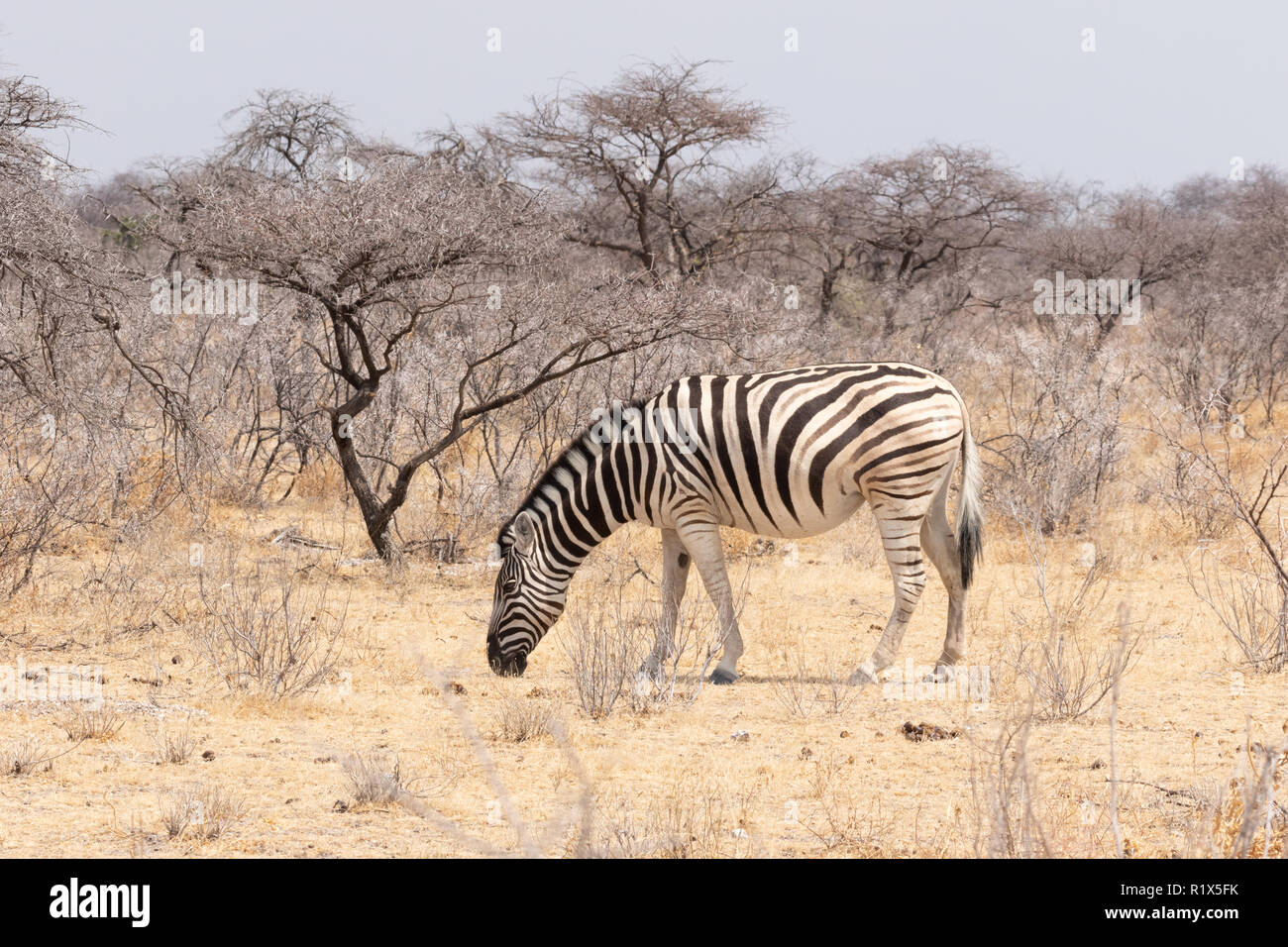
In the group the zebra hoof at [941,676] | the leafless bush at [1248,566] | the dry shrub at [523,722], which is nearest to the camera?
the dry shrub at [523,722]

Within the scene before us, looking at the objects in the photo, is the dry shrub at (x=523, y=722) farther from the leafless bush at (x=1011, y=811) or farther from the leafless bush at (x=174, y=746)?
the leafless bush at (x=1011, y=811)

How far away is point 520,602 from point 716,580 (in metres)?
1.00

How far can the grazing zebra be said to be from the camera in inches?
257

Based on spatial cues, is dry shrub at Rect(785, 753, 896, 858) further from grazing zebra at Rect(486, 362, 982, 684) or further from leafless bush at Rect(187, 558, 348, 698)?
leafless bush at Rect(187, 558, 348, 698)

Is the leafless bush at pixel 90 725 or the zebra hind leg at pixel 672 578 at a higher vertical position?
the zebra hind leg at pixel 672 578

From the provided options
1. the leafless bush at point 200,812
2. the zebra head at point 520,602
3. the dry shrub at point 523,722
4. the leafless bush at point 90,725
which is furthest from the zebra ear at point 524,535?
the leafless bush at point 200,812

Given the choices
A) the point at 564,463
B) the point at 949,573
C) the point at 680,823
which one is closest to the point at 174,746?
the point at 680,823

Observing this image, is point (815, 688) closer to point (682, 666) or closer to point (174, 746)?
point (682, 666)

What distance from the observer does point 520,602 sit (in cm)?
673

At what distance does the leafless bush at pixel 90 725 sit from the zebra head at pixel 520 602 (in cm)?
196

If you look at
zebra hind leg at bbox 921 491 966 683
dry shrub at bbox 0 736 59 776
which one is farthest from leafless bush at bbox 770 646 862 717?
dry shrub at bbox 0 736 59 776

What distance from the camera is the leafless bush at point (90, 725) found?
516cm

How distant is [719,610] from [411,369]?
572 cm
